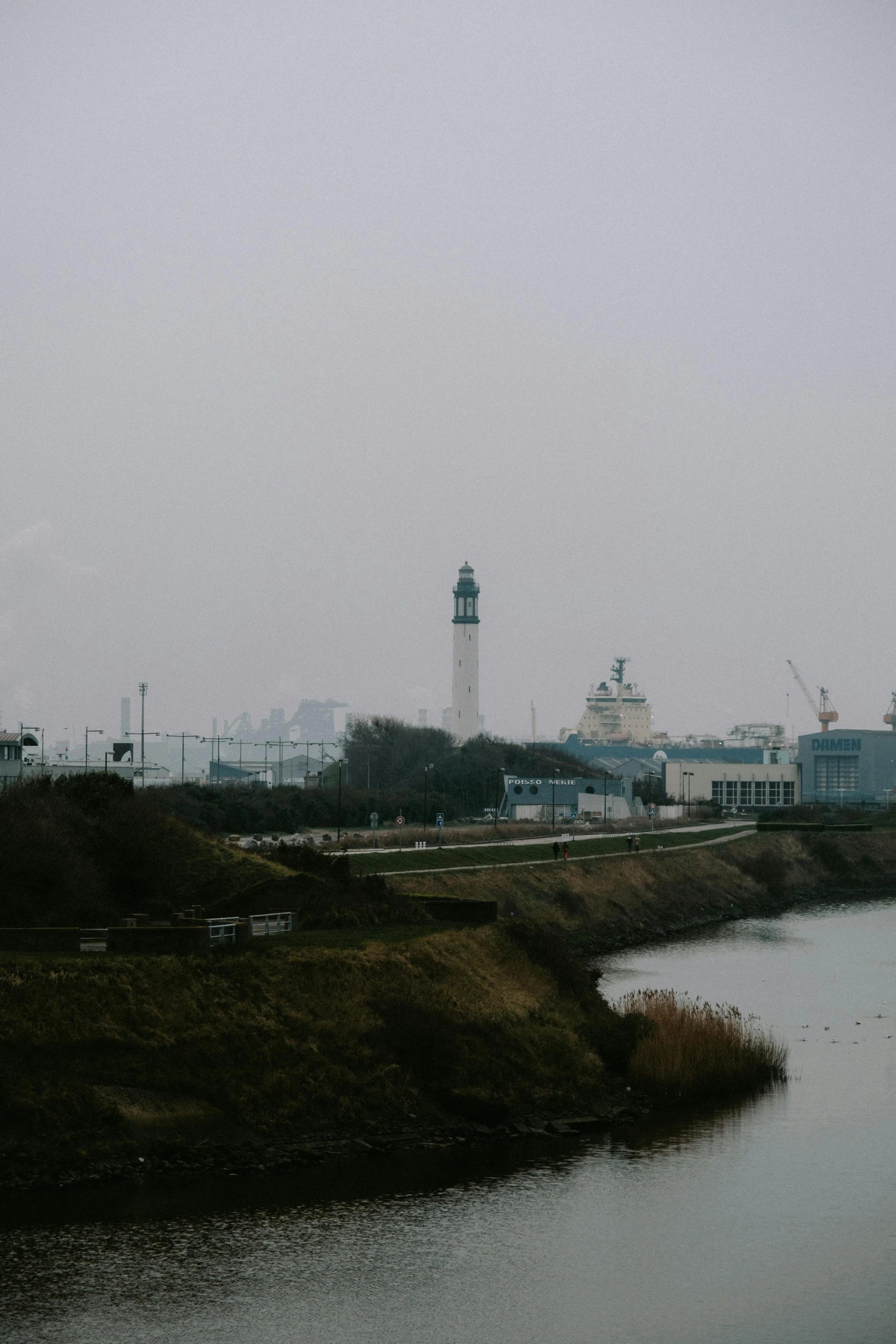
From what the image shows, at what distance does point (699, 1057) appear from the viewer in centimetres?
3825

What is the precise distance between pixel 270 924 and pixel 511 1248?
16.7 meters

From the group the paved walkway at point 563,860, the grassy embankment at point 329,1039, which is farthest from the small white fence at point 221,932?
the paved walkway at point 563,860

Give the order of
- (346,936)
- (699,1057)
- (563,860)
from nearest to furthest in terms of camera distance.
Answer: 1. (699,1057)
2. (346,936)
3. (563,860)

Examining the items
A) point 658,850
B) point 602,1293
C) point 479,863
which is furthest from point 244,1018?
point 658,850

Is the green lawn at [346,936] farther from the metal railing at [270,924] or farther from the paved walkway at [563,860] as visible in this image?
the paved walkway at [563,860]

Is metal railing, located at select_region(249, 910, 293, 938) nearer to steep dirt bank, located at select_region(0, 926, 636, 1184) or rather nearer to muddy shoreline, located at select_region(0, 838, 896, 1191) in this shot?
steep dirt bank, located at select_region(0, 926, 636, 1184)

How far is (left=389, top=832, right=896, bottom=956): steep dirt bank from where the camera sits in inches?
2746

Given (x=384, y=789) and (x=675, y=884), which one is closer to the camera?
(x=675, y=884)

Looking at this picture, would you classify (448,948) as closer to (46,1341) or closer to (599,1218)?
(599,1218)

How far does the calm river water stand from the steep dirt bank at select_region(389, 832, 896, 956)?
26.7 meters

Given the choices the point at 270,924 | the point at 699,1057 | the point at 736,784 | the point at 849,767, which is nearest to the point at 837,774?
the point at 849,767

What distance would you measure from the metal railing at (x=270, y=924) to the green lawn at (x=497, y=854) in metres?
17.5

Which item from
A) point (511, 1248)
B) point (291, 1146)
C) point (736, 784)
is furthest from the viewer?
point (736, 784)

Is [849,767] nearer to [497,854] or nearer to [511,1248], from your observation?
[497,854]
